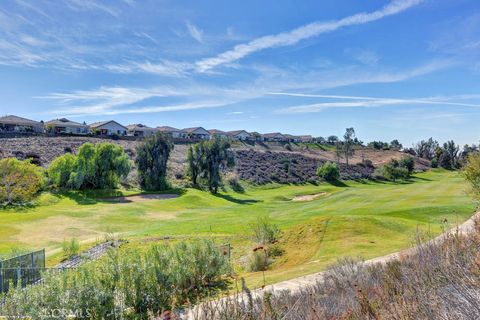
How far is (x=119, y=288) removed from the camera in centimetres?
816

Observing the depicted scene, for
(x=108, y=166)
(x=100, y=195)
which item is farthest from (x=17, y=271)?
(x=108, y=166)

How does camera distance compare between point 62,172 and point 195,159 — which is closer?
point 62,172

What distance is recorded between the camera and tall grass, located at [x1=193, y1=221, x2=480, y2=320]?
12.5 feet

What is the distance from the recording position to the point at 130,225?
35125 mm

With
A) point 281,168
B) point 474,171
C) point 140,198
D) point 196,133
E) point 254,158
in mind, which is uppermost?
point 196,133

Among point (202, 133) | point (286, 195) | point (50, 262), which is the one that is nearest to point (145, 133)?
point (202, 133)

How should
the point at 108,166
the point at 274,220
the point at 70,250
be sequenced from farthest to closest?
the point at 108,166
the point at 274,220
the point at 70,250

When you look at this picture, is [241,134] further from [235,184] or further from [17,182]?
[17,182]

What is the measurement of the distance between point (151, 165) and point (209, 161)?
908 centimetres

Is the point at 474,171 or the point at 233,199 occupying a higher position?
the point at 474,171

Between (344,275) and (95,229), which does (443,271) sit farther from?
(95,229)

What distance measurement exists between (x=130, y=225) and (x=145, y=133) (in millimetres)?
88480

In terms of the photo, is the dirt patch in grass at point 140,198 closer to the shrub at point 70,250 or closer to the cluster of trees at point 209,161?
the cluster of trees at point 209,161

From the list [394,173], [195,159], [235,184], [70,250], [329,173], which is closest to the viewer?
[70,250]
